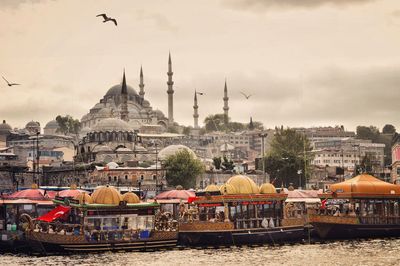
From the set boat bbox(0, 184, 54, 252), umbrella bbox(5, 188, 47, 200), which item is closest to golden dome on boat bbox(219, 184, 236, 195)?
boat bbox(0, 184, 54, 252)

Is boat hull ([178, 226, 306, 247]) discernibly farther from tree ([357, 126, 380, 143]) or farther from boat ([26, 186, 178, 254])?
tree ([357, 126, 380, 143])

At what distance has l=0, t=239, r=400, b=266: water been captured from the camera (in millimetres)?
35312

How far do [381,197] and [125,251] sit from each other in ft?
51.3

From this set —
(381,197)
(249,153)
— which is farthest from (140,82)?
(381,197)

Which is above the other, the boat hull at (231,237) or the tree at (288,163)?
the tree at (288,163)

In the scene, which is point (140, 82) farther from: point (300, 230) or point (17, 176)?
point (300, 230)

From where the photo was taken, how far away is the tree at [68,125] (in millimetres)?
179500

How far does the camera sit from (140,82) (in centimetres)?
17375

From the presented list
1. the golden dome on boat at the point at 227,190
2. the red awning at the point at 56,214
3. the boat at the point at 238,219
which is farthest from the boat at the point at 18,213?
the golden dome on boat at the point at 227,190

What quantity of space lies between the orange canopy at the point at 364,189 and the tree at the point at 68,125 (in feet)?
437

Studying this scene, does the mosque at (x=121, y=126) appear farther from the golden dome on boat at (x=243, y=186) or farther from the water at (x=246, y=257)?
the water at (x=246, y=257)

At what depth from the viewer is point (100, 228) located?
1548 inches

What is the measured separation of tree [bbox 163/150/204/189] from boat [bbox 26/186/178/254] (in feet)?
158

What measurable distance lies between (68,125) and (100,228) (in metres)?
142
